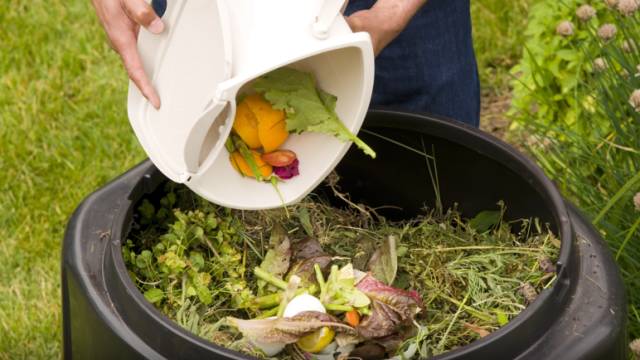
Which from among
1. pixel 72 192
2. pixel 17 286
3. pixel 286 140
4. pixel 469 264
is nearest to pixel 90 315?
pixel 286 140

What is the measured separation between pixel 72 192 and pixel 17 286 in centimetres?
34

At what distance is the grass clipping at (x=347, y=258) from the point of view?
1405 millimetres

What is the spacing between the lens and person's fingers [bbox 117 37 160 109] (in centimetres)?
137

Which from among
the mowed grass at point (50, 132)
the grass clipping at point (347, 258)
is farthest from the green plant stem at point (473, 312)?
the mowed grass at point (50, 132)

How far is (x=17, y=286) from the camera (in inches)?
90.7

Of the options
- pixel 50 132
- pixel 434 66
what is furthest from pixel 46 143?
pixel 434 66

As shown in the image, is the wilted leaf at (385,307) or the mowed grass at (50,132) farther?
the mowed grass at (50,132)

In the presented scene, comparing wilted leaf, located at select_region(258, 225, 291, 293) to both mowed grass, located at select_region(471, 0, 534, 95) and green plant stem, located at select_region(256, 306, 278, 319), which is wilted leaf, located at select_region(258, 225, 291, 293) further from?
mowed grass, located at select_region(471, 0, 534, 95)

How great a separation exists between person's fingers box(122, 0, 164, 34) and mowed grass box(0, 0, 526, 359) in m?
1.05

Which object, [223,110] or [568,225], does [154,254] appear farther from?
[568,225]

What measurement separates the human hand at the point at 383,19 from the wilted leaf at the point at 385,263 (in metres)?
0.31

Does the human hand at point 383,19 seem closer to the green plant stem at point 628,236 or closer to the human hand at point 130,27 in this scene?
the human hand at point 130,27

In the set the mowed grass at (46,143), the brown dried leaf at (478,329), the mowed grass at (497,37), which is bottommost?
the mowed grass at (46,143)

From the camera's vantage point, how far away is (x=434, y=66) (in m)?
2.01
